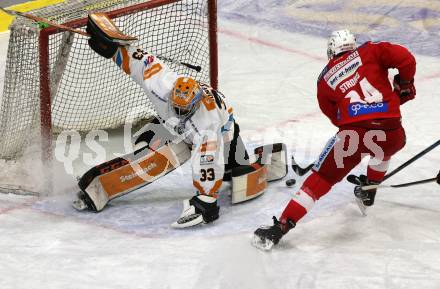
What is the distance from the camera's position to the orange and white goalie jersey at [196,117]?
3.84 meters

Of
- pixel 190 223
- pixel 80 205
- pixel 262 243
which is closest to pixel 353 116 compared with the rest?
pixel 262 243

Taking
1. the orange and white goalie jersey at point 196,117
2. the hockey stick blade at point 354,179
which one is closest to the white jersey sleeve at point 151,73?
the orange and white goalie jersey at point 196,117

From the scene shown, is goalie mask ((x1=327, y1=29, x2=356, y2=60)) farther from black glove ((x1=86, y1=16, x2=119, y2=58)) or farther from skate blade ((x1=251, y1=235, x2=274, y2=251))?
black glove ((x1=86, y1=16, x2=119, y2=58))

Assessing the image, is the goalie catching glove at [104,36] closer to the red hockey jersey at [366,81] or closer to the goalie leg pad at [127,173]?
the goalie leg pad at [127,173]

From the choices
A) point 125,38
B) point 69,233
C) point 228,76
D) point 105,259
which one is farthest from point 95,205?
point 228,76

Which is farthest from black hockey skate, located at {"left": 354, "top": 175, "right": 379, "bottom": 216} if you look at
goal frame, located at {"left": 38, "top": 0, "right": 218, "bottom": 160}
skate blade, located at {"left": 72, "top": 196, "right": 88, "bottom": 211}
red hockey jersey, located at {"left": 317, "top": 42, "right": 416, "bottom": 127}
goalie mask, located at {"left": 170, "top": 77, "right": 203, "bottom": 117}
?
skate blade, located at {"left": 72, "top": 196, "right": 88, "bottom": 211}

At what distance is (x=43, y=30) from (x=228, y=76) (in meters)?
2.28

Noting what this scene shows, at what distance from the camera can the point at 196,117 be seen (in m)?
3.87

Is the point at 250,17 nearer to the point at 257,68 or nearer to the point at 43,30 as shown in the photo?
the point at 257,68

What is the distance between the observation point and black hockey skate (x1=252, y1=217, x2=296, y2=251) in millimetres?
3562

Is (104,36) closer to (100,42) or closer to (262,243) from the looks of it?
(100,42)

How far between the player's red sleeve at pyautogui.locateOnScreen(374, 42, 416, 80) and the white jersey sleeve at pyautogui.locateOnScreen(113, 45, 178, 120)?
0.99 meters

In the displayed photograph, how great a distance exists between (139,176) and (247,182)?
0.55m

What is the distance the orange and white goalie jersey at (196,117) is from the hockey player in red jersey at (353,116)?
411mm
